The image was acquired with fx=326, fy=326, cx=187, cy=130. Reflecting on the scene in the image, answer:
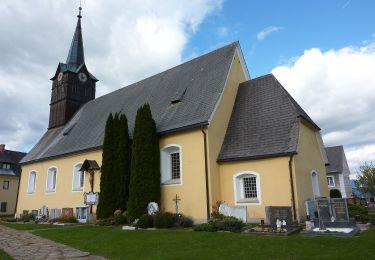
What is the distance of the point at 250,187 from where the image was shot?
1588cm

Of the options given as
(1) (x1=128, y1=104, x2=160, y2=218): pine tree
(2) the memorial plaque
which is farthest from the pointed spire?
(2) the memorial plaque

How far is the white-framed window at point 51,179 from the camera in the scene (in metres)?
25.3

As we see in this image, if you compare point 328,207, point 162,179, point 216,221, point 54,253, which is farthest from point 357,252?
point 162,179

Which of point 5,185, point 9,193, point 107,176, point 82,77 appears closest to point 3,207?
Result: point 9,193

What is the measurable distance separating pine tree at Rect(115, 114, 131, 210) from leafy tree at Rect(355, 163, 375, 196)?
2230 centimetres

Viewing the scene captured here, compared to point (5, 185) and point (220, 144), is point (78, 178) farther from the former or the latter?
point (5, 185)

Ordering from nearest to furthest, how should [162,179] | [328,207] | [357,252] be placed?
[357,252], [328,207], [162,179]

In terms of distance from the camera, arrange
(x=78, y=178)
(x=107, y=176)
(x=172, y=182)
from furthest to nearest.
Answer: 1. (x=78, y=178)
2. (x=107, y=176)
3. (x=172, y=182)

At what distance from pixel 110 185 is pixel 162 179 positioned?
303 centimetres

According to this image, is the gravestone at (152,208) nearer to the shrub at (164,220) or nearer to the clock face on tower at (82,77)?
the shrub at (164,220)

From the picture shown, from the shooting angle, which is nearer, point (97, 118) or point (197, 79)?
point (197, 79)

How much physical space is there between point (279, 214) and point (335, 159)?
36216 mm

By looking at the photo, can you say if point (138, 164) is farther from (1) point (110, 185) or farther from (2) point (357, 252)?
(2) point (357, 252)

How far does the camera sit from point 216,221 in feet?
43.1
